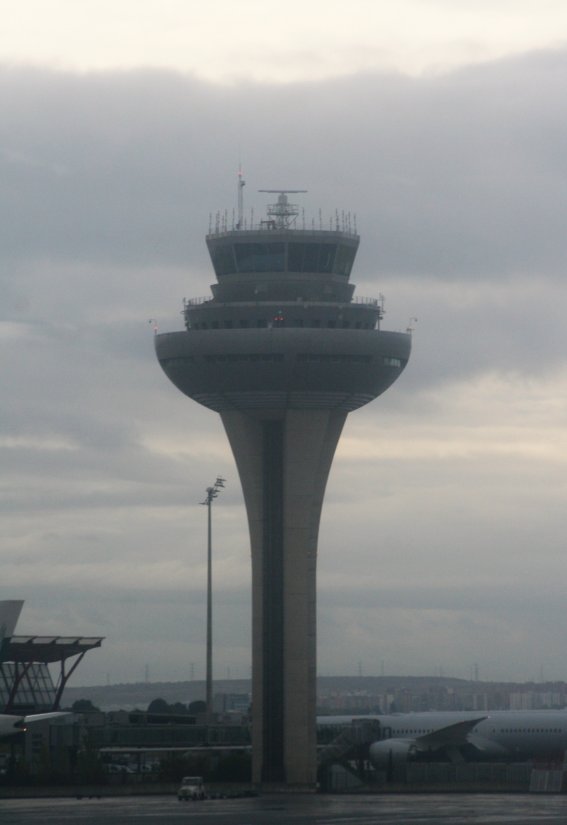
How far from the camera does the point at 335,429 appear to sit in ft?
416

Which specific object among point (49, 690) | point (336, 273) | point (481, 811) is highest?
point (336, 273)

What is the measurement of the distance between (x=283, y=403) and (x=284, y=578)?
1356 cm

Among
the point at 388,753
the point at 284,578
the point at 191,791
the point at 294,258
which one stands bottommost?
the point at 191,791

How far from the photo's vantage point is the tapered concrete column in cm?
12131

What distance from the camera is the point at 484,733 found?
148 meters

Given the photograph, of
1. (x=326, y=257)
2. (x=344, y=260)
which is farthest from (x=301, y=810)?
(x=344, y=260)

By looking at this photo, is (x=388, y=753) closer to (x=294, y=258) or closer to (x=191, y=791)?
(x=191, y=791)

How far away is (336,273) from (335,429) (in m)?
12.9

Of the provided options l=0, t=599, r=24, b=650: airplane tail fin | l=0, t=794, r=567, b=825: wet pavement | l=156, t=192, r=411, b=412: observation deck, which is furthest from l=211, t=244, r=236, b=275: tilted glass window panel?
l=0, t=794, r=567, b=825: wet pavement

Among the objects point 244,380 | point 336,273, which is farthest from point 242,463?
point 336,273

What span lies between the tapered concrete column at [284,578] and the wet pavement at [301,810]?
56.2 feet

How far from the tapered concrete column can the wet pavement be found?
675 inches

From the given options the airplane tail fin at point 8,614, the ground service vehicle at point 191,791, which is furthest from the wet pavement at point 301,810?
the airplane tail fin at point 8,614

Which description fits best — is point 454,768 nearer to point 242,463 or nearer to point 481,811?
point 242,463
